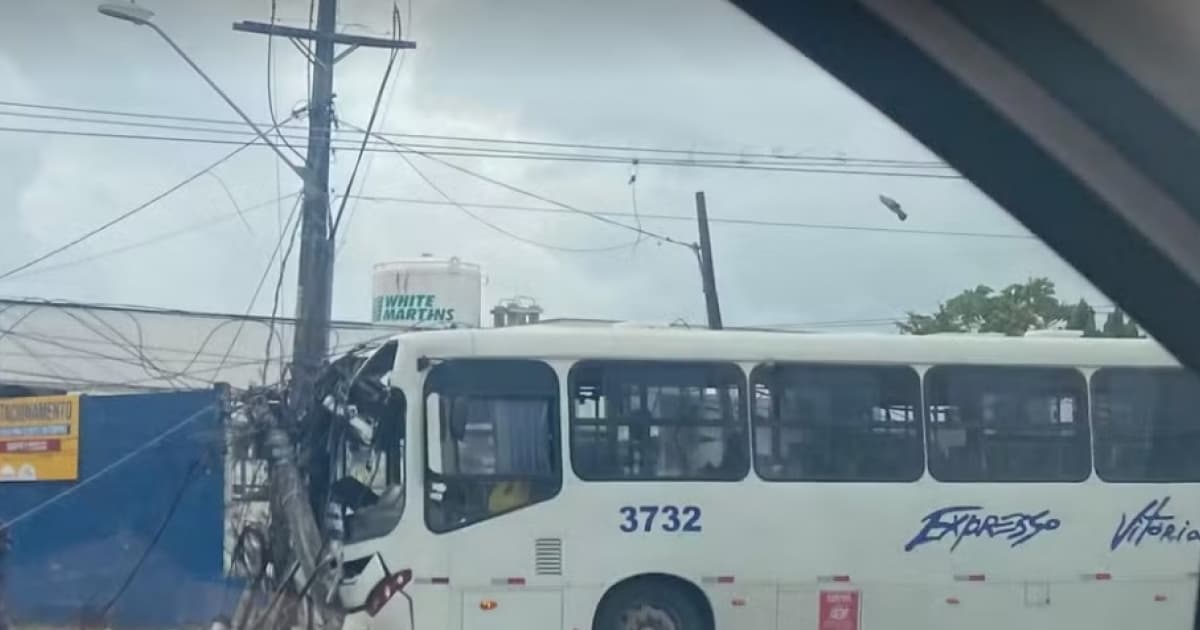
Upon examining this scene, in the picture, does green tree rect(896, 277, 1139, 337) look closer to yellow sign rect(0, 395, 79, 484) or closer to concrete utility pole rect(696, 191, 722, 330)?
concrete utility pole rect(696, 191, 722, 330)

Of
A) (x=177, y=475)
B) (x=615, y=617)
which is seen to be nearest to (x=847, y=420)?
(x=615, y=617)

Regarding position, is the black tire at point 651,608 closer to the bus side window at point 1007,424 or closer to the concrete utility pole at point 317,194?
the bus side window at point 1007,424

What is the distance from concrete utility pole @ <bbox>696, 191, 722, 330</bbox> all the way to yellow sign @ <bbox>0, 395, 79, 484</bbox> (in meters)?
11.0

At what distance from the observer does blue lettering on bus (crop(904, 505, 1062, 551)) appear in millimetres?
13633

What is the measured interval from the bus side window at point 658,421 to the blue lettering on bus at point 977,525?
1578mm

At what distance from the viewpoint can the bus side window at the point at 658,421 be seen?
1317cm

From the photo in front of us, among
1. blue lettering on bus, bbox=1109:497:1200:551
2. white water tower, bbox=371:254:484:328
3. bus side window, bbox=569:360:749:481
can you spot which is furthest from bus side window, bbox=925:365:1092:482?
white water tower, bbox=371:254:484:328

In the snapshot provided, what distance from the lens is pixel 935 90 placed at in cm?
405

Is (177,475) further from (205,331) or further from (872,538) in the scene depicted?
(205,331)

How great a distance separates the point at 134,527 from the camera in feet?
54.8

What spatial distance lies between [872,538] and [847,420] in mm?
949

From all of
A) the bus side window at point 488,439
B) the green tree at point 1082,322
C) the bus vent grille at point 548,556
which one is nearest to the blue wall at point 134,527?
the bus side window at point 488,439

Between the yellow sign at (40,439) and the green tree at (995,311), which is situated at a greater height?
the green tree at (995,311)

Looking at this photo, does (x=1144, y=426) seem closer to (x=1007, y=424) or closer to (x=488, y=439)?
(x=1007, y=424)
